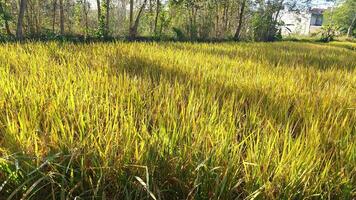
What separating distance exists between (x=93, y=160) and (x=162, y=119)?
315 mm

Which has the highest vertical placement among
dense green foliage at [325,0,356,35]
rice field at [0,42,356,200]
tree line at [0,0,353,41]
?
dense green foliage at [325,0,356,35]

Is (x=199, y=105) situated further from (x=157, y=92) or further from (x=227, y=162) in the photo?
(x=227, y=162)

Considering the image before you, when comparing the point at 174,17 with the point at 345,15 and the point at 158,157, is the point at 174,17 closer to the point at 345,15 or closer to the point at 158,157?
the point at 158,157

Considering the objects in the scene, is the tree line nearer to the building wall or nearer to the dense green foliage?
the building wall

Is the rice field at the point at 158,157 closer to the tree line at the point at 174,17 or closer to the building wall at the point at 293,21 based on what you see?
the tree line at the point at 174,17

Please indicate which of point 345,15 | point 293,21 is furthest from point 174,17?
point 345,15

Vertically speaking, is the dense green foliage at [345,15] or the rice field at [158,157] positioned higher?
the dense green foliage at [345,15]

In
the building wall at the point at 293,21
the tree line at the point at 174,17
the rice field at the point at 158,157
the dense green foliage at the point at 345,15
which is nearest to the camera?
the rice field at the point at 158,157

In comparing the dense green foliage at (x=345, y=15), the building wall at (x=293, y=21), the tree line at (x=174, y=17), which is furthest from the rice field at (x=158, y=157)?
the dense green foliage at (x=345, y=15)

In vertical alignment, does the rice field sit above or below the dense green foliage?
below

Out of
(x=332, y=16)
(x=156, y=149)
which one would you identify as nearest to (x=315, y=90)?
(x=156, y=149)

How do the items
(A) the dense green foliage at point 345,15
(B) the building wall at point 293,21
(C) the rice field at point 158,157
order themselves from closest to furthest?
(C) the rice field at point 158,157, (B) the building wall at point 293,21, (A) the dense green foliage at point 345,15

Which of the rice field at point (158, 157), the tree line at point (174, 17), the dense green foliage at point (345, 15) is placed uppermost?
the dense green foliage at point (345, 15)

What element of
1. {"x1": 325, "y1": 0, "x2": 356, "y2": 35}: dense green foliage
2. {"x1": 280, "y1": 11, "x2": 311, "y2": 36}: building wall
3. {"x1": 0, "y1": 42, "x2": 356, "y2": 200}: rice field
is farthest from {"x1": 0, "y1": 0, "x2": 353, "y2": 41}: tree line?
{"x1": 325, "y1": 0, "x2": 356, "y2": 35}: dense green foliage
